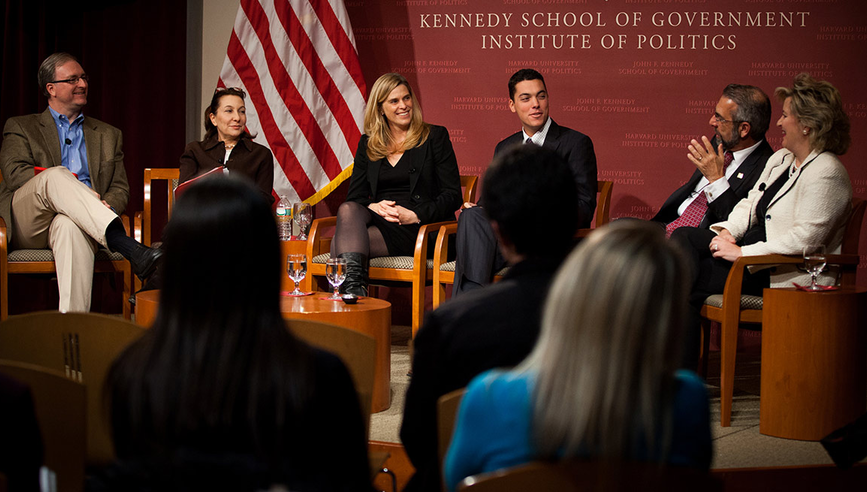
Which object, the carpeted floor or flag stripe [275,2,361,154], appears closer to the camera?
the carpeted floor

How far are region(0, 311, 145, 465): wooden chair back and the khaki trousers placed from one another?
8.00ft

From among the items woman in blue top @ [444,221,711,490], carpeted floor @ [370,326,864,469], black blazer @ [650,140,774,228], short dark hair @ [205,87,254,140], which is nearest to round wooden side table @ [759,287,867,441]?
carpeted floor @ [370,326,864,469]

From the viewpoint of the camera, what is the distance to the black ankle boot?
12.4 feet

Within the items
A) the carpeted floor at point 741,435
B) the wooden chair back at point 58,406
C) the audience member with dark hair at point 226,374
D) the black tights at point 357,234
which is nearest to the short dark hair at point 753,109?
the carpeted floor at point 741,435

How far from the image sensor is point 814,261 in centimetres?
300

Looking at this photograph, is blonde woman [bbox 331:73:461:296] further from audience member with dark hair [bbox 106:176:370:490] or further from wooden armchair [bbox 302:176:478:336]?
audience member with dark hair [bbox 106:176:370:490]

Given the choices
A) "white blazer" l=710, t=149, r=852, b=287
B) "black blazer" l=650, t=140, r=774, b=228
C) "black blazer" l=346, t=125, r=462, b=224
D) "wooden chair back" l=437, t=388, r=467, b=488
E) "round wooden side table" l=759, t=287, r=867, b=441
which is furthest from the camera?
"black blazer" l=346, t=125, r=462, b=224

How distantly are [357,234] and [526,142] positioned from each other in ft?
3.22

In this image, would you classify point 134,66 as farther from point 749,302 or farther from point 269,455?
point 269,455

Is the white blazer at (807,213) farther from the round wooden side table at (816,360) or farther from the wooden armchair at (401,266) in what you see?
the wooden armchair at (401,266)

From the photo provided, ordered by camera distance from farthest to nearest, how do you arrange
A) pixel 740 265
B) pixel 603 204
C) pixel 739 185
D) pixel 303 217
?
pixel 303 217, pixel 603 204, pixel 739 185, pixel 740 265

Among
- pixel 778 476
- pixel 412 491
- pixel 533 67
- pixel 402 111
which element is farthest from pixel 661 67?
pixel 412 491

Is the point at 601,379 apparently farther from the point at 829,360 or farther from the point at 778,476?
the point at 829,360

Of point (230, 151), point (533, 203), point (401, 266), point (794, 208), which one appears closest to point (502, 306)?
point (533, 203)
